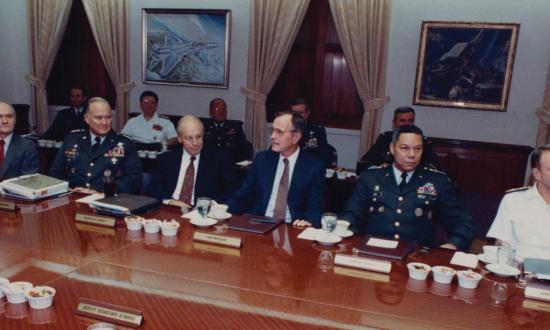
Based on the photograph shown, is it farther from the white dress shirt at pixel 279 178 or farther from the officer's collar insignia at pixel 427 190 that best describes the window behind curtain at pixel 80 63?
the officer's collar insignia at pixel 427 190

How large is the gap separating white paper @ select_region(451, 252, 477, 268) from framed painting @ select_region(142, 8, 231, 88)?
536 cm

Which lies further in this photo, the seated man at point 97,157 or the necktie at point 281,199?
the seated man at point 97,157

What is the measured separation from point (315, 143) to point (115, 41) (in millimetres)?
3636

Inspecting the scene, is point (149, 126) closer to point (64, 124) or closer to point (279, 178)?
point (64, 124)

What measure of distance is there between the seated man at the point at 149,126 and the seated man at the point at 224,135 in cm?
50

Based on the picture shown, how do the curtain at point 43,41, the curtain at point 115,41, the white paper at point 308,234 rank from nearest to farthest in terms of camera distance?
the white paper at point 308,234, the curtain at point 115,41, the curtain at point 43,41

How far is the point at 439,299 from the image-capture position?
173 centimetres

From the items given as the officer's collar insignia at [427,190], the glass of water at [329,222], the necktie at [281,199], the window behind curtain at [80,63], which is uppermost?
the window behind curtain at [80,63]

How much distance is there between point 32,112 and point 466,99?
6552mm

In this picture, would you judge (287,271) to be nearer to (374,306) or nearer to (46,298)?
(374,306)

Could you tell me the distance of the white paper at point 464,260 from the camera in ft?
6.77

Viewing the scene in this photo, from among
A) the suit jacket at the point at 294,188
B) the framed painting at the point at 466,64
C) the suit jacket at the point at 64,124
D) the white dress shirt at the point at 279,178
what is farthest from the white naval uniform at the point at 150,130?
the white dress shirt at the point at 279,178

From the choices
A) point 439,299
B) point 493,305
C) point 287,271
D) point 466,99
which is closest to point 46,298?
point 287,271

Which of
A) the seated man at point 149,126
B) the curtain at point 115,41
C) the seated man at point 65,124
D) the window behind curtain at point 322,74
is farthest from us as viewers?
the curtain at point 115,41
